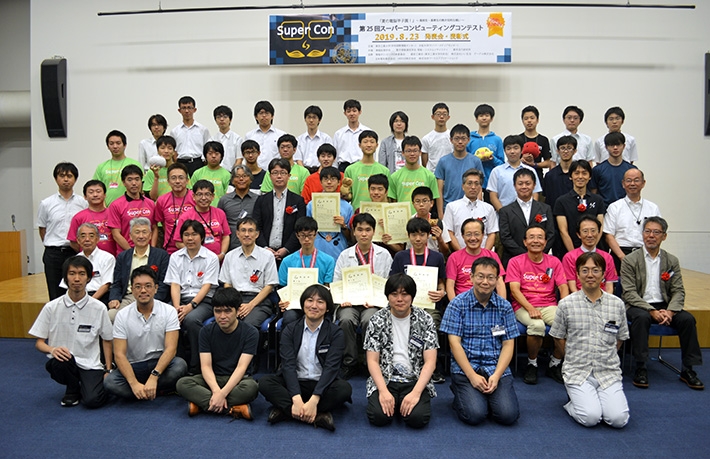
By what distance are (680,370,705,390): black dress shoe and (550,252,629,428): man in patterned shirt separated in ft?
3.15

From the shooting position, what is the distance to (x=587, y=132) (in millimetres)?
8242

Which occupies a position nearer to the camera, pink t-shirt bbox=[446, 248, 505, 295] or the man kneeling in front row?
the man kneeling in front row

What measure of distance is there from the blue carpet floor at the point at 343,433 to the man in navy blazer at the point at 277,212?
180 centimetres

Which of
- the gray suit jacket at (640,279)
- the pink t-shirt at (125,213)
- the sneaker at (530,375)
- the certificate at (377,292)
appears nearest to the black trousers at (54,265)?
the pink t-shirt at (125,213)

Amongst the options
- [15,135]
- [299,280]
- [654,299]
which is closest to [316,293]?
[299,280]

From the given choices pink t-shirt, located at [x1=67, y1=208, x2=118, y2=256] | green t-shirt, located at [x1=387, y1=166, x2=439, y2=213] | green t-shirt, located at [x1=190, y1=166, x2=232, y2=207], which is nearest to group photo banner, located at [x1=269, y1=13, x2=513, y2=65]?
green t-shirt, located at [x1=190, y1=166, x2=232, y2=207]

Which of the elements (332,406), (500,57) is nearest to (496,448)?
(332,406)

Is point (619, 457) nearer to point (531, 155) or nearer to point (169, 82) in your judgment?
point (531, 155)

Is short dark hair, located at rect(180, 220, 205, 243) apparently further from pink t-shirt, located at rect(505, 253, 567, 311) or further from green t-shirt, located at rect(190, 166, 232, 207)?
pink t-shirt, located at rect(505, 253, 567, 311)

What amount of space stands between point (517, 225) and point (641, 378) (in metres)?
1.68

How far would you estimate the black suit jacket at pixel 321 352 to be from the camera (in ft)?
12.0

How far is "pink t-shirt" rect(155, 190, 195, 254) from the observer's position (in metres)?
5.33

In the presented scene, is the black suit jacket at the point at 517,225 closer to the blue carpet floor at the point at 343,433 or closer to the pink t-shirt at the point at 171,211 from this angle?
the blue carpet floor at the point at 343,433

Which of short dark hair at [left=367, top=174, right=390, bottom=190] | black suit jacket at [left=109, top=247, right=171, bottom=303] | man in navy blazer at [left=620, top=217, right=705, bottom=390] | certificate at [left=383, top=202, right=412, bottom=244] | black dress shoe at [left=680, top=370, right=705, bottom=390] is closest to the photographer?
black dress shoe at [left=680, top=370, right=705, bottom=390]
